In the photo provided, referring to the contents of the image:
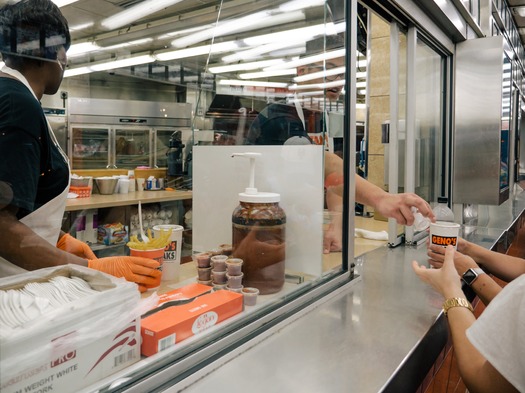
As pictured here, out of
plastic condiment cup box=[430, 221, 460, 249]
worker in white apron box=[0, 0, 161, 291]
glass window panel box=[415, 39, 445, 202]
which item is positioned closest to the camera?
worker in white apron box=[0, 0, 161, 291]

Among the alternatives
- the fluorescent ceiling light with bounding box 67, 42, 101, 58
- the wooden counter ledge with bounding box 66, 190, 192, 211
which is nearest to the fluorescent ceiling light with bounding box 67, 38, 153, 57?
the fluorescent ceiling light with bounding box 67, 42, 101, 58

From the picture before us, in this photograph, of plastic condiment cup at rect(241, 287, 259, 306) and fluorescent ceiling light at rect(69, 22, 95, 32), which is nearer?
fluorescent ceiling light at rect(69, 22, 95, 32)

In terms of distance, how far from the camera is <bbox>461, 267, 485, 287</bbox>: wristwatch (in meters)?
1.37

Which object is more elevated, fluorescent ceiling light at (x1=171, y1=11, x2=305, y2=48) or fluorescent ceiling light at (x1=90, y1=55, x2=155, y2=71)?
fluorescent ceiling light at (x1=171, y1=11, x2=305, y2=48)

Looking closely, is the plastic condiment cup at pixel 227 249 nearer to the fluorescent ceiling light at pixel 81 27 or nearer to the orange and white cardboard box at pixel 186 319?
the orange and white cardboard box at pixel 186 319

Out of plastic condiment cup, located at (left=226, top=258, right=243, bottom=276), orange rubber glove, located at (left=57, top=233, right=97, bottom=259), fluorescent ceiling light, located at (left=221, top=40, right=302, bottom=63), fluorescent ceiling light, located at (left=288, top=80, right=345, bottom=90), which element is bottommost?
plastic condiment cup, located at (left=226, top=258, right=243, bottom=276)

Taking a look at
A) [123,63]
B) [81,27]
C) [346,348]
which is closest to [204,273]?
[346,348]

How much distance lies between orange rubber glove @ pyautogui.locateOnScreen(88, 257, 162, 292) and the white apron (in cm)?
11

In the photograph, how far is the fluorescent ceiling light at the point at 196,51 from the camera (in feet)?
5.66

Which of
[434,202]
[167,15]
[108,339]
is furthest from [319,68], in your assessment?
[434,202]

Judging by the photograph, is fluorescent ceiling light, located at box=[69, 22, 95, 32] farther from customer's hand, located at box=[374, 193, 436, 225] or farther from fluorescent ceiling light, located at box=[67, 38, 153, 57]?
customer's hand, located at box=[374, 193, 436, 225]

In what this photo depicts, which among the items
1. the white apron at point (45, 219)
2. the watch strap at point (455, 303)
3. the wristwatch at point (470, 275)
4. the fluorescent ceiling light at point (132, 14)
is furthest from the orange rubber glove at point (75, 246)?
the wristwatch at point (470, 275)

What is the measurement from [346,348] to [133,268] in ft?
1.62

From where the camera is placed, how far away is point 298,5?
1.44 metres
